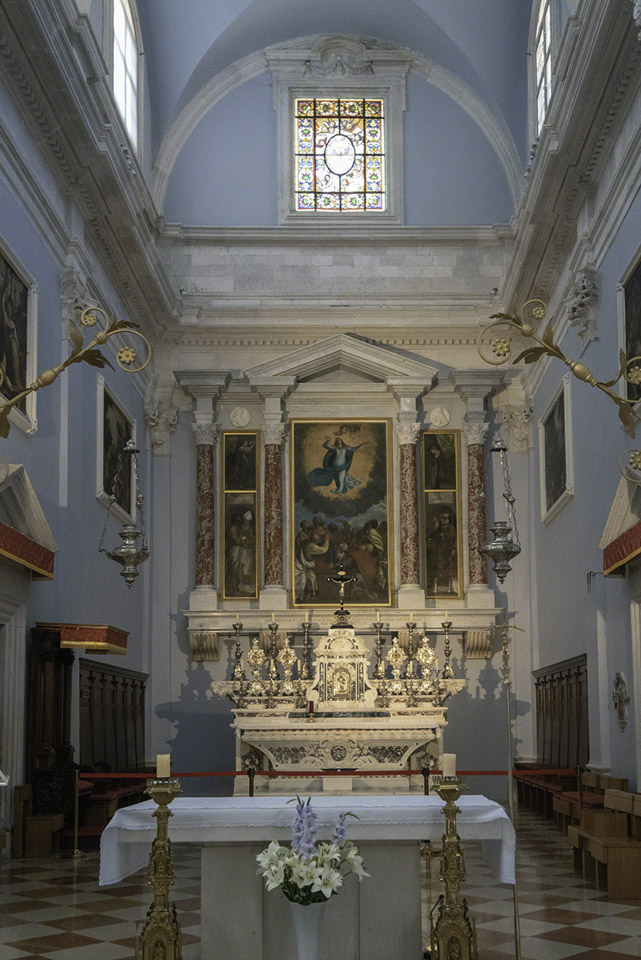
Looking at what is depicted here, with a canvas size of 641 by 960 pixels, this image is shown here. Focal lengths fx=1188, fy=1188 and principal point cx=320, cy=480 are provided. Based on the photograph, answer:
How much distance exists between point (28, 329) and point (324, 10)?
10.6 m

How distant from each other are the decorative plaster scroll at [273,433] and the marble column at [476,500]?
10.2 feet

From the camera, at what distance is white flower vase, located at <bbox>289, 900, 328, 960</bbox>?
215 inches

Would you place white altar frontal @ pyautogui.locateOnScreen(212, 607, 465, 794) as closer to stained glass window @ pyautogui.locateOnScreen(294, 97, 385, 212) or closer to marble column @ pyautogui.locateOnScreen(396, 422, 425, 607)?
marble column @ pyautogui.locateOnScreen(396, 422, 425, 607)

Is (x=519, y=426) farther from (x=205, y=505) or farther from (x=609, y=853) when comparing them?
(x=609, y=853)

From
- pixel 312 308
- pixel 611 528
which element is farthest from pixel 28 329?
pixel 312 308

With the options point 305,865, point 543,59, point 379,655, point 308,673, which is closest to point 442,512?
point 308,673

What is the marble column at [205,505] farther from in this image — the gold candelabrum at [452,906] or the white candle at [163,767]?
the gold candelabrum at [452,906]

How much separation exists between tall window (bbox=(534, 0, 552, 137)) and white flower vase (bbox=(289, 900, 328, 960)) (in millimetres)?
14121

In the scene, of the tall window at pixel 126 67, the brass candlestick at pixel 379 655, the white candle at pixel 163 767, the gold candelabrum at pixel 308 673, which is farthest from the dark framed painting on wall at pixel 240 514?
the white candle at pixel 163 767

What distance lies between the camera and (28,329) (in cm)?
1251

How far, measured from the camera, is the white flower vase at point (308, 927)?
547 centimetres

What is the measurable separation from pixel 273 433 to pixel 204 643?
3628mm

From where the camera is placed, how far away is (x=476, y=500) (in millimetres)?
19297

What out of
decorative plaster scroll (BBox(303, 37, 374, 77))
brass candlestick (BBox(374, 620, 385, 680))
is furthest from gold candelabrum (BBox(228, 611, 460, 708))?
decorative plaster scroll (BBox(303, 37, 374, 77))
